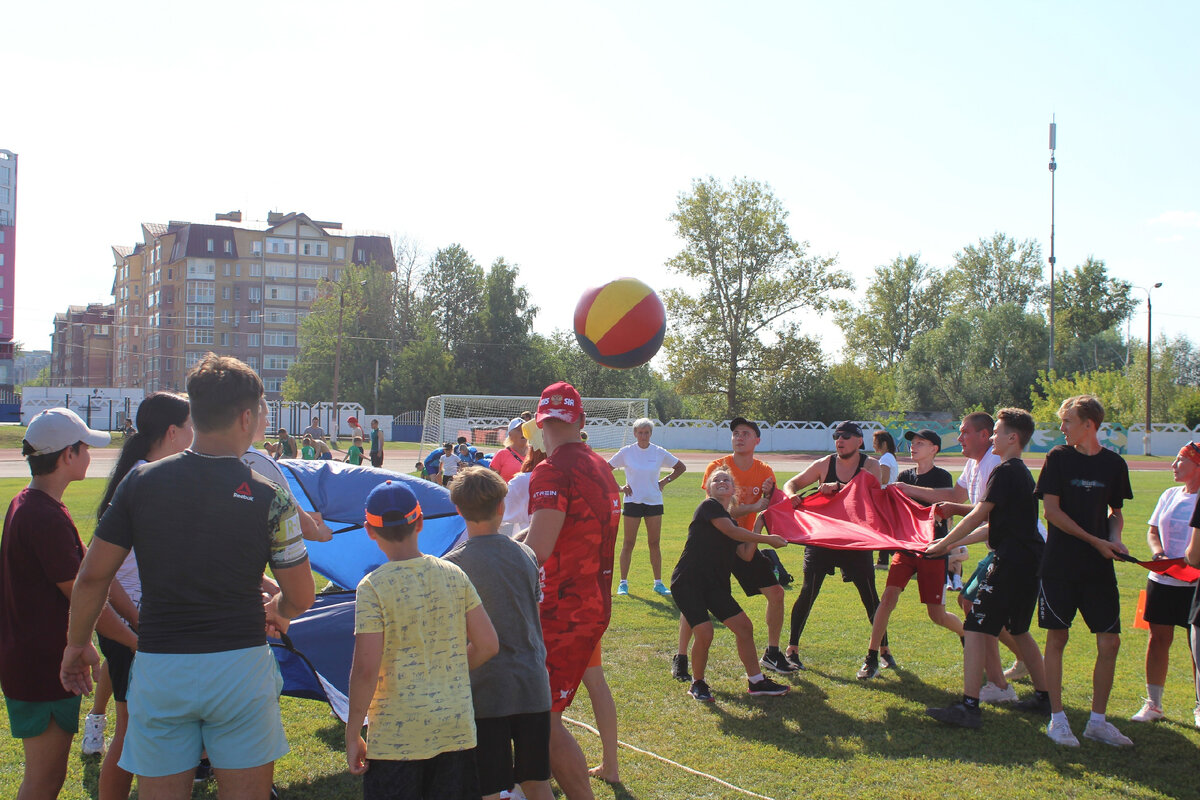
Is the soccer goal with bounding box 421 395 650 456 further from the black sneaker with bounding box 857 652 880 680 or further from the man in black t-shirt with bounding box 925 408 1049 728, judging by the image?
the man in black t-shirt with bounding box 925 408 1049 728

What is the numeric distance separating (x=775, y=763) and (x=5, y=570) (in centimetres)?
405

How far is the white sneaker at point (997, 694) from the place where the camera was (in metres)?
6.16

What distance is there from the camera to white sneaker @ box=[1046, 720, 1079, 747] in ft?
→ 17.3

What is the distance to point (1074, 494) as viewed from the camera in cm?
534

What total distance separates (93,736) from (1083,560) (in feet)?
20.0

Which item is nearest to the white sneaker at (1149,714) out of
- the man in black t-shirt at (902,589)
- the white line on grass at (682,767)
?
the man in black t-shirt at (902,589)

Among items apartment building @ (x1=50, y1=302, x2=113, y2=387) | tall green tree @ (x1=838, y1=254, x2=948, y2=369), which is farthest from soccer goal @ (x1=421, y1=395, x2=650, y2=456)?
apartment building @ (x1=50, y1=302, x2=113, y2=387)

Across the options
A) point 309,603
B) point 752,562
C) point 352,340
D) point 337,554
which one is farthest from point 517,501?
point 352,340

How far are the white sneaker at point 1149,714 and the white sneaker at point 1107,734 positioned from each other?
45cm

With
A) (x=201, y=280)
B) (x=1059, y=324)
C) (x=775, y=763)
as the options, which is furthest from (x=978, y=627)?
(x=201, y=280)

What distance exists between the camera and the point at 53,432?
3521mm

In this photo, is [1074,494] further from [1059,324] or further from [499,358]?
[1059,324]

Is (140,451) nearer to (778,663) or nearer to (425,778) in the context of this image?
(425,778)

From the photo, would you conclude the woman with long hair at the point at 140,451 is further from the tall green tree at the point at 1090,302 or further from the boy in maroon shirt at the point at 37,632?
the tall green tree at the point at 1090,302
